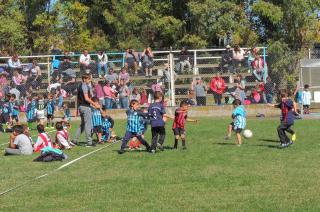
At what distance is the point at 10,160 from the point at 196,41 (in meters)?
26.4

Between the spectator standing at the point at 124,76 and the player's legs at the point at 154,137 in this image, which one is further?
the spectator standing at the point at 124,76

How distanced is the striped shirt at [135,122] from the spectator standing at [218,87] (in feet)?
48.7

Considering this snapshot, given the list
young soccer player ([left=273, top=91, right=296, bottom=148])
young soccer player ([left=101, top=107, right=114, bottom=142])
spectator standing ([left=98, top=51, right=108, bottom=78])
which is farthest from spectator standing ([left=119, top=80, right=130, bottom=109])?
young soccer player ([left=273, top=91, right=296, bottom=148])

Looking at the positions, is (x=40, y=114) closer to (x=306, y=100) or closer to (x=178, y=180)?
(x=306, y=100)

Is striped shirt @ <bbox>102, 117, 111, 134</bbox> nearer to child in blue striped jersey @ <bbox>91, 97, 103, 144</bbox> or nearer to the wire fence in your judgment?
child in blue striped jersey @ <bbox>91, 97, 103, 144</bbox>

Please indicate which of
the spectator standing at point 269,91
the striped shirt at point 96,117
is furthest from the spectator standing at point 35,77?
the striped shirt at point 96,117

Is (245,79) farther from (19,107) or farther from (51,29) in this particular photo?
(51,29)

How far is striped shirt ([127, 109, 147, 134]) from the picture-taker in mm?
16188

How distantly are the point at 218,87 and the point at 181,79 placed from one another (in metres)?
2.37

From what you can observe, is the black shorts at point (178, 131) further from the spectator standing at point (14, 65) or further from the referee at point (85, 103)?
the spectator standing at point (14, 65)

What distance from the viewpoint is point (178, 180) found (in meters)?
11.7

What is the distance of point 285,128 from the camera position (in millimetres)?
17062

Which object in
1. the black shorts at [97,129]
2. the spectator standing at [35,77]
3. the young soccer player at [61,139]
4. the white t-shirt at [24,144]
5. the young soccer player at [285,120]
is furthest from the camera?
the spectator standing at [35,77]

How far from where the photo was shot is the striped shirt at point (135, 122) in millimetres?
16188
